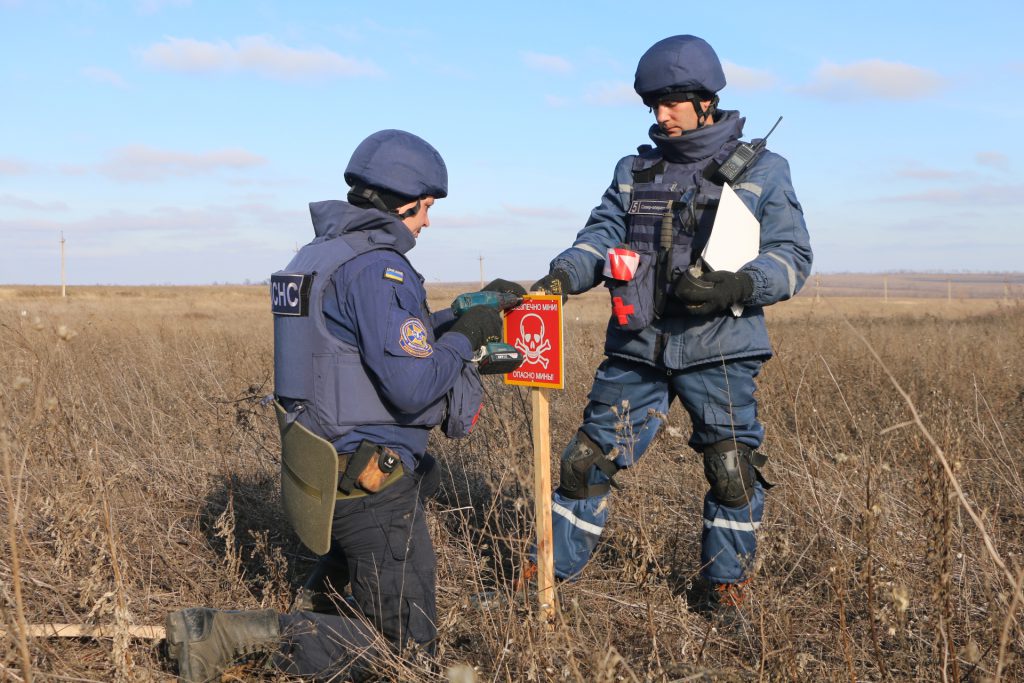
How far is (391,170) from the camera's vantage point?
9.12ft

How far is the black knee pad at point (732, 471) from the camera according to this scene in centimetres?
319

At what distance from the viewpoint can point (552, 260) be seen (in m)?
3.46

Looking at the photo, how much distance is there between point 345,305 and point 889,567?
66.4 inches

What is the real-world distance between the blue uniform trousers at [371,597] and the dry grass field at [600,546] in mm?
152

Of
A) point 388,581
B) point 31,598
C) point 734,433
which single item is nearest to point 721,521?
point 734,433

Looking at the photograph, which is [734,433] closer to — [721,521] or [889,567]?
[721,521]

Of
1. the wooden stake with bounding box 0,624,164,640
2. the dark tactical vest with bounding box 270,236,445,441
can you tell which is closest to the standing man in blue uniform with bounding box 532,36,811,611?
the dark tactical vest with bounding box 270,236,445,441

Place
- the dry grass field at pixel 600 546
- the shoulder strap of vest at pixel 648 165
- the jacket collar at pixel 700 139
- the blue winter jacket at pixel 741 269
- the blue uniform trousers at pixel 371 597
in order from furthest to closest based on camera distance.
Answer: the shoulder strap of vest at pixel 648 165 < the jacket collar at pixel 700 139 < the blue winter jacket at pixel 741 269 < the blue uniform trousers at pixel 371 597 < the dry grass field at pixel 600 546

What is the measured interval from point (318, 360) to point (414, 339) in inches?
12.3

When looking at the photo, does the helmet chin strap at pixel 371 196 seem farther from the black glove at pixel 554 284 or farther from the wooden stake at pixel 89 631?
the wooden stake at pixel 89 631

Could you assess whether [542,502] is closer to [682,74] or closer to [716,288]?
[716,288]

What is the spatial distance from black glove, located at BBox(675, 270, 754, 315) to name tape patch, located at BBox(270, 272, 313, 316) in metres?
1.32

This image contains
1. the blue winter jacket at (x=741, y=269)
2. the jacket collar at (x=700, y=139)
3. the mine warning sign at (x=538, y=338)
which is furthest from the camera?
the jacket collar at (x=700, y=139)

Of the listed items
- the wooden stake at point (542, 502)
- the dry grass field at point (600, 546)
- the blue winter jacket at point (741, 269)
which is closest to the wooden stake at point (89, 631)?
the dry grass field at point (600, 546)
